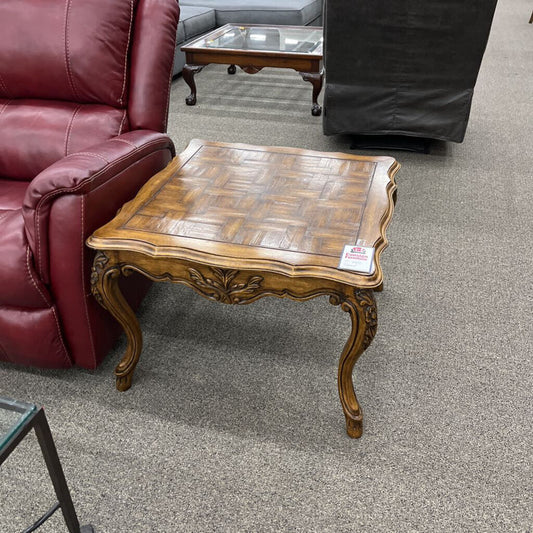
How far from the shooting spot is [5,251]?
1.25 m

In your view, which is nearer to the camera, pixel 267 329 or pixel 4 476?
pixel 4 476

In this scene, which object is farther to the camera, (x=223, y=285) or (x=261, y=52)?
(x=261, y=52)

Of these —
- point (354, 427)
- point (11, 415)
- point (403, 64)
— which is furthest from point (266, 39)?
point (11, 415)

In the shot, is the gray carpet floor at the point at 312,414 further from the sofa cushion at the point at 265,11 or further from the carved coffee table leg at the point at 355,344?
the sofa cushion at the point at 265,11

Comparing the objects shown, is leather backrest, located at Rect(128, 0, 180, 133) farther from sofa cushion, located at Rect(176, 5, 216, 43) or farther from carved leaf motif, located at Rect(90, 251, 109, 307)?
sofa cushion, located at Rect(176, 5, 216, 43)

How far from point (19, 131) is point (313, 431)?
1261mm

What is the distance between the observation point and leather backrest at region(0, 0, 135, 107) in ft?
5.08

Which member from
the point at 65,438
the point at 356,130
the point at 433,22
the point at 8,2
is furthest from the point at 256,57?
the point at 65,438

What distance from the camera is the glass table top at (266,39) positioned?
3.24 metres

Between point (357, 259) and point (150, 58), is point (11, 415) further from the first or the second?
point (150, 58)

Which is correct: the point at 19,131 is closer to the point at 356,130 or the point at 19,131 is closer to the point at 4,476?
the point at 4,476

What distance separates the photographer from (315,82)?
3.15 meters

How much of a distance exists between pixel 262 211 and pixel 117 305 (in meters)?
0.43

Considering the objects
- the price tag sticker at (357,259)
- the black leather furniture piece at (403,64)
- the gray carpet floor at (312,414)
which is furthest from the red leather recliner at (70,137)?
the black leather furniture piece at (403,64)
